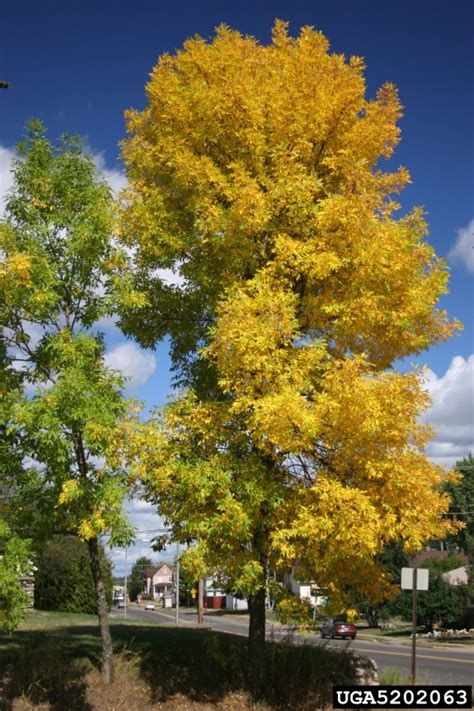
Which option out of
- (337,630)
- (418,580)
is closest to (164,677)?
(418,580)

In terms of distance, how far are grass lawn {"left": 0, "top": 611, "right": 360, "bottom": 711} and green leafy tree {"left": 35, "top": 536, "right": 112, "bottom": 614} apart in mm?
13294

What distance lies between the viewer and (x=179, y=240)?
493 inches

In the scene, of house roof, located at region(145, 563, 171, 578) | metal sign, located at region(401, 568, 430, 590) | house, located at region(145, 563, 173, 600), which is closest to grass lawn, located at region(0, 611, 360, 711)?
metal sign, located at region(401, 568, 430, 590)

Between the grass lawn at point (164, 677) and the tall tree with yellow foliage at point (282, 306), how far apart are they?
3.07 feet

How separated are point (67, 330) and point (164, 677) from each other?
612 cm

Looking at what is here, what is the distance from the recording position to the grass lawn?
11570 millimetres

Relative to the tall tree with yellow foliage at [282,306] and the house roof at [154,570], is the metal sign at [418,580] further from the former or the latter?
the house roof at [154,570]

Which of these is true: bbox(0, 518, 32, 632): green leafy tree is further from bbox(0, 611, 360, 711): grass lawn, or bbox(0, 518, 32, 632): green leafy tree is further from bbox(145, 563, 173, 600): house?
bbox(145, 563, 173, 600): house

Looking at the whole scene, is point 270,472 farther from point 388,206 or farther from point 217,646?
point 388,206

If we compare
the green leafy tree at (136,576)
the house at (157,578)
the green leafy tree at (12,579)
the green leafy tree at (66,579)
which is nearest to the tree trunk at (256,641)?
the green leafy tree at (12,579)

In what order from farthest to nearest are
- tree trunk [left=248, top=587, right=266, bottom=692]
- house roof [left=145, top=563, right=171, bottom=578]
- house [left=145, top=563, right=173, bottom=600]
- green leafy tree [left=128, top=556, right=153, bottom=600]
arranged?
house roof [left=145, top=563, right=171, bottom=578], house [left=145, top=563, right=173, bottom=600], green leafy tree [left=128, top=556, right=153, bottom=600], tree trunk [left=248, top=587, right=266, bottom=692]

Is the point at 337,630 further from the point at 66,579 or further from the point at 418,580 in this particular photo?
the point at 418,580

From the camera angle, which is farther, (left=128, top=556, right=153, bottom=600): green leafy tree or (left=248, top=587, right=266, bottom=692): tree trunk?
(left=128, top=556, right=153, bottom=600): green leafy tree

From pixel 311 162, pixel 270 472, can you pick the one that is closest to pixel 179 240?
pixel 311 162
